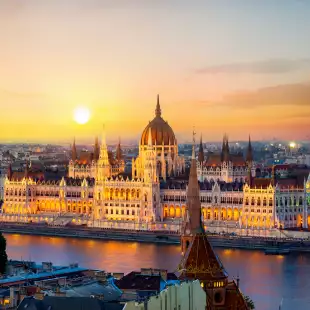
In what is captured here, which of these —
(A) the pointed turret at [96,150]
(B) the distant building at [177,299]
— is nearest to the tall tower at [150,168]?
(A) the pointed turret at [96,150]

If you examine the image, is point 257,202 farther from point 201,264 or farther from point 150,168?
point 201,264

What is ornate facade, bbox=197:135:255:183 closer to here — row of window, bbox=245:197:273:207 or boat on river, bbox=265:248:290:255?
row of window, bbox=245:197:273:207

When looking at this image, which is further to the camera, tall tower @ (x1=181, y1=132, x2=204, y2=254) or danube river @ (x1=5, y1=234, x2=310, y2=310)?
danube river @ (x1=5, y1=234, x2=310, y2=310)

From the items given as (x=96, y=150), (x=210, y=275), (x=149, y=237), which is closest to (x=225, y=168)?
(x=96, y=150)

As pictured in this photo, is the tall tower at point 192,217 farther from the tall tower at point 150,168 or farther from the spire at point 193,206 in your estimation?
the tall tower at point 150,168

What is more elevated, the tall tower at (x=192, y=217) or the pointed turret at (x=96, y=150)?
the pointed turret at (x=96, y=150)

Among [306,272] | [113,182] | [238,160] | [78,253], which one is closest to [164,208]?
[113,182]

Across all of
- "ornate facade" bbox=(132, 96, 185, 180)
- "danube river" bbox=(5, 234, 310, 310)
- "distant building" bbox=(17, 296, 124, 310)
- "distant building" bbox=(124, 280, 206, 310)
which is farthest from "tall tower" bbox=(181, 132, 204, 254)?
"ornate facade" bbox=(132, 96, 185, 180)
